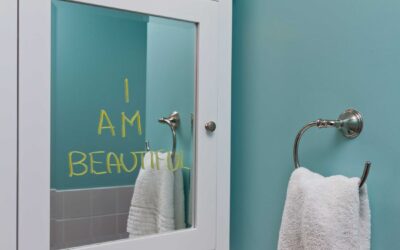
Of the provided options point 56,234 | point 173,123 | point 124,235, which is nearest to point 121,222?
point 124,235

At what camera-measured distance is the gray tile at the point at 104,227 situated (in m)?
0.92

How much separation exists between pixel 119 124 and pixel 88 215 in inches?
8.8

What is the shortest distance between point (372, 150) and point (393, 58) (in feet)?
0.62

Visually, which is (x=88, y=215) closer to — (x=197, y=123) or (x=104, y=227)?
(x=104, y=227)

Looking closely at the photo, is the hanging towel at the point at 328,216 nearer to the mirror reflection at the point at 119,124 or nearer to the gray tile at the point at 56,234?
the mirror reflection at the point at 119,124

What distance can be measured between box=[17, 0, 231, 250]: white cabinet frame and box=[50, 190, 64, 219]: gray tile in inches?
0.5

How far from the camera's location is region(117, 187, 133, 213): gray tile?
953 mm

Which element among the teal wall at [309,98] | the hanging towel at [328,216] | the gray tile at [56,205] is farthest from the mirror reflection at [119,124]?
the hanging towel at [328,216]

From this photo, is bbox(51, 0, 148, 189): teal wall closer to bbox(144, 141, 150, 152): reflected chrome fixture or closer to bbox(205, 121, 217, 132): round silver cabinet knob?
bbox(144, 141, 150, 152): reflected chrome fixture

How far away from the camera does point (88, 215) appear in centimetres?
91

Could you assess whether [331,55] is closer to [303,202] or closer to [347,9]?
[347,9]

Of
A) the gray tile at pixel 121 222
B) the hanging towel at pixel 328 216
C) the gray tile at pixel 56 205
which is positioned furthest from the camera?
the gray tile at pixel 121 222
